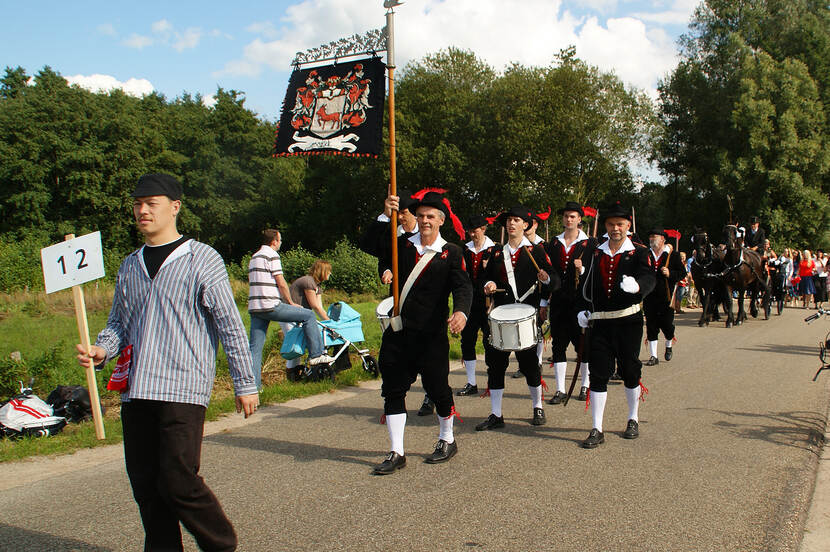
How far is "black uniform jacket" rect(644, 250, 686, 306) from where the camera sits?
10586mm

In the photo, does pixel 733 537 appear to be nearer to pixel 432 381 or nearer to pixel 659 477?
pixel 659 477

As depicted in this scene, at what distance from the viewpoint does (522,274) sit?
288 inches

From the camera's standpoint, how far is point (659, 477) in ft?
17.3

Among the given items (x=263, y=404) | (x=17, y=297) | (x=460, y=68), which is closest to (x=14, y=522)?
(x=263, y=404)

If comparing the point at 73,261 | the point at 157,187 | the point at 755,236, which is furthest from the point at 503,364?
the point at 755,236

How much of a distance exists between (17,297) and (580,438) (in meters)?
19.6

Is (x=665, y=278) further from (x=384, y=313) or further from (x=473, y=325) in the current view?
(x=384, y=313)

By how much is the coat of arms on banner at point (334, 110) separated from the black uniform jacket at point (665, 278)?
592 centimetres

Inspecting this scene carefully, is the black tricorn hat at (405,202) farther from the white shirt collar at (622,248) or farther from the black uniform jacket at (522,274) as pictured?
the white shirt collar at (622,248)

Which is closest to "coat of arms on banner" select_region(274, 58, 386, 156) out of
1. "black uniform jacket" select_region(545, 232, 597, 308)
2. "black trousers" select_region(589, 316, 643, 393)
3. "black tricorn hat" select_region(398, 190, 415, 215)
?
"black tricorn hat" select_region(398, 190, 415, 215)

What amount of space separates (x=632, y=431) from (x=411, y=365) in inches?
89.7

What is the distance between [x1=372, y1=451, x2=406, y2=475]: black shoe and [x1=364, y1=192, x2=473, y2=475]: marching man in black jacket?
28mm

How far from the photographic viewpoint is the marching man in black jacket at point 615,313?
639 cm

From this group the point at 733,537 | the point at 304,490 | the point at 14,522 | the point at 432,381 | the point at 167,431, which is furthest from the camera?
the point at 432,381
